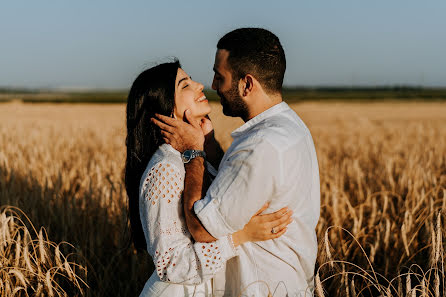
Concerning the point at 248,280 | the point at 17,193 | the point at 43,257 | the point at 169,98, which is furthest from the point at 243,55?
the point at 17,193

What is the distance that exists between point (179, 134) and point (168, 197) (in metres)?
0.32

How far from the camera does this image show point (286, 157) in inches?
67.5

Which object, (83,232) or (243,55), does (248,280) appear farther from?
(83,232)

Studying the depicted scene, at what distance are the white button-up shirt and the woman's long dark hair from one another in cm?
43

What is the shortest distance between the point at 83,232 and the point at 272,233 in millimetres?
2181

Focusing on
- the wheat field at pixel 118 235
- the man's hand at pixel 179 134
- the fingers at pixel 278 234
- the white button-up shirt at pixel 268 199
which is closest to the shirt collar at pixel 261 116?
the white button-up shirt at pixel 268 199

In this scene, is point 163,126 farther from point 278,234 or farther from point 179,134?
point 278,234

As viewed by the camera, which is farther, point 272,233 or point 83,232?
point 83,232

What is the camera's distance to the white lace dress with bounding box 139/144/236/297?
179cm

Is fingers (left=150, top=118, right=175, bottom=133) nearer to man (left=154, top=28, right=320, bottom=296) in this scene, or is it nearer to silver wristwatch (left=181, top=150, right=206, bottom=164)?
man (left=154, top=28, right=320, bottom=296)

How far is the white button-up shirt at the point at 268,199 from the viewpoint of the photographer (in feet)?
5.44

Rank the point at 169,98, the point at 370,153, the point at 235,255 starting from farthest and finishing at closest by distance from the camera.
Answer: the point at 370,153
the point at 169,98
the point at 235,255

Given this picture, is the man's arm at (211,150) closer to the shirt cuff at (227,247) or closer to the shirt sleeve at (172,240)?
the shirt sleeve at (172,240)

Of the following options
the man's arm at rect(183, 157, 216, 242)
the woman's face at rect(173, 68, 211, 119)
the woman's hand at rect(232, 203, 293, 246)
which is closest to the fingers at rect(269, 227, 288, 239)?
the woman's hand at rect(232, 203, 293, 246)
